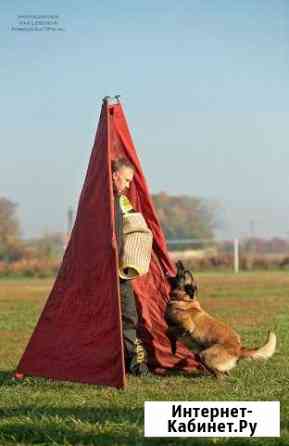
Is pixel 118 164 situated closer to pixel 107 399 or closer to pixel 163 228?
pixel 107 399

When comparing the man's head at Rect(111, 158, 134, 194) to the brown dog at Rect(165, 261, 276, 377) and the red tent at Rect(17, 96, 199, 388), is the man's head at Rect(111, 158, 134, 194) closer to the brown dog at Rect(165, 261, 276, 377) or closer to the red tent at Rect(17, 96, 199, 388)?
the red tent at Rect(17, 96, 199, 388)

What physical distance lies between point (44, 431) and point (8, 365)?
12.2 feet

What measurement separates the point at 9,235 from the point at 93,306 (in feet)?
117

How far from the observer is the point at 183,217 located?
54125 mm

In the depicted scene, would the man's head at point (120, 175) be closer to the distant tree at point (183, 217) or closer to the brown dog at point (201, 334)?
the brown dog at point (201, 334)

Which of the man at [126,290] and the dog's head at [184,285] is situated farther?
the dog's head at [184,285]

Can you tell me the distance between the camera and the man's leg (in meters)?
8.04

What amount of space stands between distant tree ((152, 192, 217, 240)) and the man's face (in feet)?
141

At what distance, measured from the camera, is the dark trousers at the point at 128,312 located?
803 centimetres

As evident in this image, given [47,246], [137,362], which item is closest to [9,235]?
[47,246]

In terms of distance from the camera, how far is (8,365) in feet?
31.3

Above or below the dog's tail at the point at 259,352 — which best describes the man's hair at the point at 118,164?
above

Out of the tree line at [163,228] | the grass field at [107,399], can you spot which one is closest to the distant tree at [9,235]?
the tree line at [163,228]

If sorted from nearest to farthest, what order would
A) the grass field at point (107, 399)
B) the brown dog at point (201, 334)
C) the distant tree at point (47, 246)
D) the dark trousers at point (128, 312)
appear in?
the grass field at point (107, 399) < the brown dog at point (201, 334) < the dark trousers at point (128, 312) < the distant tree at point (47, 246)
